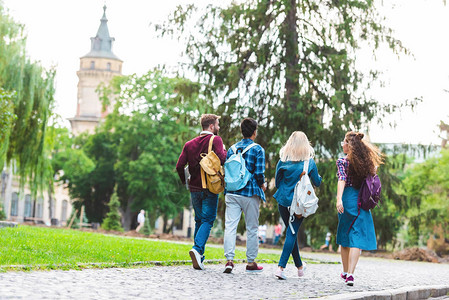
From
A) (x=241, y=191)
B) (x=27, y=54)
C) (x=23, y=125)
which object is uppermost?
(x=27, y=54)

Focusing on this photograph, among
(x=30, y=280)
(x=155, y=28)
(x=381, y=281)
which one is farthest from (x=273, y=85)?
(x=30, y=280)

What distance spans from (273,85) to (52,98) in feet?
30.2

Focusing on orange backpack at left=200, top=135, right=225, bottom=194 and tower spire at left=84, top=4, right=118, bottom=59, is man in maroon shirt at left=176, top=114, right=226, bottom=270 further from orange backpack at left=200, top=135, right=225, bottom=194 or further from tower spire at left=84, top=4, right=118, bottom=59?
tower spire at left=84, top=4, right=118, bottom=59

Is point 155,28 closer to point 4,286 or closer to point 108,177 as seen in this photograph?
point 4,286

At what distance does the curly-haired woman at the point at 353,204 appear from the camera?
9297mm

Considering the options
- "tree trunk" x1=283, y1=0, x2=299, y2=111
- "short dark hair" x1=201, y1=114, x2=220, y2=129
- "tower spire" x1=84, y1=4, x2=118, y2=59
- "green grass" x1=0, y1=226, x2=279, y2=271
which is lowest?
"green grass" x1=0, y1=226, x2=279, y2=271

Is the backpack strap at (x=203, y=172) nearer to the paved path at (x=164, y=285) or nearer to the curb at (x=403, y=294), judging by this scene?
the paved path at (x=164, y=285)

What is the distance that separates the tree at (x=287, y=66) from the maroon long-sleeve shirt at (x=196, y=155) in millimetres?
13377

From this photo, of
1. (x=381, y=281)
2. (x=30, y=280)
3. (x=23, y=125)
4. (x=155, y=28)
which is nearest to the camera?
(x=30, y=280)

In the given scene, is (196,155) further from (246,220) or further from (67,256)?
(67,256)

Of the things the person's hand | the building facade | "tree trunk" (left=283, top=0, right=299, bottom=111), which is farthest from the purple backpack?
the building facade

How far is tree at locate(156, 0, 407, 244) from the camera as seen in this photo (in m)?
23.7

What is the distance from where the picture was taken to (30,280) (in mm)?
7133

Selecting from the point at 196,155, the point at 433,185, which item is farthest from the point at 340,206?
the point at 433,185
